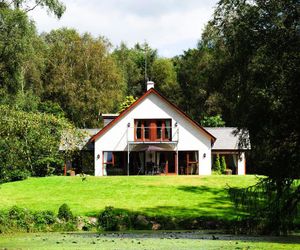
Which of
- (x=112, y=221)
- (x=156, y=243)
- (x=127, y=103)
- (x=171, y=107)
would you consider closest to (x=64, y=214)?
(x=112, y=221)

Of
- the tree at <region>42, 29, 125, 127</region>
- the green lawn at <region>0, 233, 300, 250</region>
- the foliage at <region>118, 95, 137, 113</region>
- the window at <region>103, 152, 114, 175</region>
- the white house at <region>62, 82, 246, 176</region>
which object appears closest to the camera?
the green lawn at <region>0, 233, 300, 250</region>

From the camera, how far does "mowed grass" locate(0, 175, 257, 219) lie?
32375 millimetres

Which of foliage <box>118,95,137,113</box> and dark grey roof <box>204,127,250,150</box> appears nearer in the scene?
dark grey roof <box>204,127,250,150</box>

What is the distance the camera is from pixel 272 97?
22062 millimetres

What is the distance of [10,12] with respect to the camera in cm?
3784

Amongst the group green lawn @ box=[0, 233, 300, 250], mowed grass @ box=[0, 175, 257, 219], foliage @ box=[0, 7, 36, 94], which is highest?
foliage @ box=[0, 7, 36, 94]

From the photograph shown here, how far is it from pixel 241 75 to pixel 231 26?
213 cm

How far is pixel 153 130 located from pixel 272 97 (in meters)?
31.7

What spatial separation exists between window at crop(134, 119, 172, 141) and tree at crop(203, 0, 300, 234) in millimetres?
27864

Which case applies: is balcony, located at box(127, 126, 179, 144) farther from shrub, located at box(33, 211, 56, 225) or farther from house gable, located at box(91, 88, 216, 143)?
shrub, located at box(33, 211, 56, 225)

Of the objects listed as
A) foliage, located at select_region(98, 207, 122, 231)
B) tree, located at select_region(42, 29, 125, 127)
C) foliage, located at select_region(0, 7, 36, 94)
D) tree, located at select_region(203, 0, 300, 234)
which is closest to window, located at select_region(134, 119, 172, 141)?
foliage, located at select_region(0, 7, 36, 94)

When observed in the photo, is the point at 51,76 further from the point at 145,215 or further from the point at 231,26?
the point at 231,26

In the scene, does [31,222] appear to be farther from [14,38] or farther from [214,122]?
[214,122]

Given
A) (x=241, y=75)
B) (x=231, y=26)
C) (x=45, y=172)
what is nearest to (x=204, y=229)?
(x=241, y=75)
